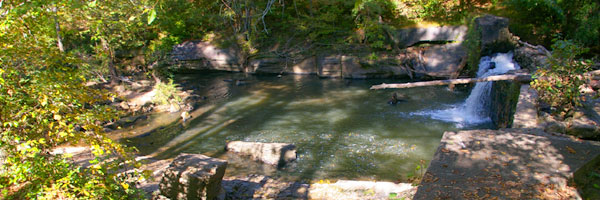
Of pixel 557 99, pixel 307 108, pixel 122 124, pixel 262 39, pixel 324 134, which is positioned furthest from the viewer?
pixel 262 39

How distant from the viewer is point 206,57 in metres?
18.6

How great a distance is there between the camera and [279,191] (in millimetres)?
5996

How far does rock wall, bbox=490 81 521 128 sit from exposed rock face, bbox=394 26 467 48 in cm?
612

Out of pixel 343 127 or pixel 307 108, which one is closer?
pixel 343 127

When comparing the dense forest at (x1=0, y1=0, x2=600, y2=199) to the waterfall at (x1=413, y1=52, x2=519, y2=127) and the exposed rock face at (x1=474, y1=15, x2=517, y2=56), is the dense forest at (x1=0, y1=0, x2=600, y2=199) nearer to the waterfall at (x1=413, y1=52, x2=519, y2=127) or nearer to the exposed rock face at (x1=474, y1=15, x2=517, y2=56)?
the exposed rock face at (x1=474, y1=15, x2=517, y2=56)

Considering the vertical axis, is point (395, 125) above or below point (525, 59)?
→ below

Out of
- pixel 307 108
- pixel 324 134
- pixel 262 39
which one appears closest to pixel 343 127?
pixel 324 134

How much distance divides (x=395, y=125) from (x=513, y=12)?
11.0m

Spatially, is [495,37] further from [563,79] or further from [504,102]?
[563,79]

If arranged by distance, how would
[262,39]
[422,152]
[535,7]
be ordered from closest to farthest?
1. [422,152]
2. [535,7]
3. [262,39]

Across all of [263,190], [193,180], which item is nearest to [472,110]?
[263,190]

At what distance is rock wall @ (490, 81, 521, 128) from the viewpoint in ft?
27.1

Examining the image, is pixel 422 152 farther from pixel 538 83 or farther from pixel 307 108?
pixel 307 108

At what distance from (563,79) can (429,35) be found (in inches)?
392
